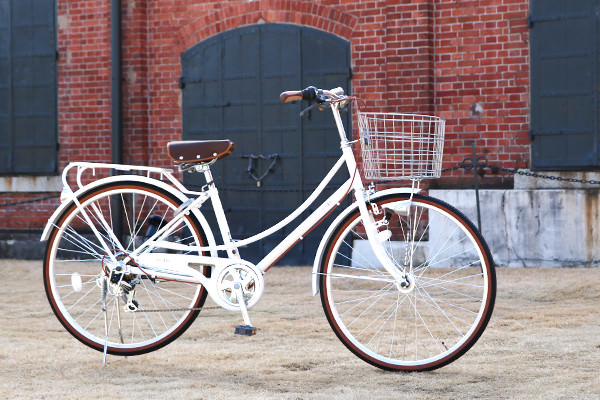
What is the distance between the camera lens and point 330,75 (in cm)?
1019

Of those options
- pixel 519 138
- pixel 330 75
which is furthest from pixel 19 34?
pixel 519 138

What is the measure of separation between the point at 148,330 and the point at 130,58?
19.3 feet

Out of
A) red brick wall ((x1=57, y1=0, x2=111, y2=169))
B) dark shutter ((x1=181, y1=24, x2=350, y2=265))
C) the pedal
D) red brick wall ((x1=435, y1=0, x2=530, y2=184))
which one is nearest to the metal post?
red brick wall ((x1=435, y1=0, x2=530, y2=184))

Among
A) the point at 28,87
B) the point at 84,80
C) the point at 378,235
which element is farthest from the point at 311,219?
the point at 28,87

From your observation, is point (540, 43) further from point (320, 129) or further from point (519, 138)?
point (320, 129)

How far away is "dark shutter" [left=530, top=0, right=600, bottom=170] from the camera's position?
9.08 m

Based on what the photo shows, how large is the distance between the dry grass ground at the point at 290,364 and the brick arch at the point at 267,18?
4062mm

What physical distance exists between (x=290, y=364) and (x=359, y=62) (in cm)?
575

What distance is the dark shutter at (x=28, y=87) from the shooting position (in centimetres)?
1143

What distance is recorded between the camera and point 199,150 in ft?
15.0

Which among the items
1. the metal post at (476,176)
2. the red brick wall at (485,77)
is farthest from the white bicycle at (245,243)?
the red brick wall at (485,77)

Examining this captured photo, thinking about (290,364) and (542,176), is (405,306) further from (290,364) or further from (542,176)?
(542,176)

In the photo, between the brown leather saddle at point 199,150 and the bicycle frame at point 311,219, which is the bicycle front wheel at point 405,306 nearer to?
the bicycle frame at point 311,219

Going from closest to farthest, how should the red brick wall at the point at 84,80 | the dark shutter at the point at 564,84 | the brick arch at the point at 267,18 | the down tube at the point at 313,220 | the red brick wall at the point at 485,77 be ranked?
1. the down tube at the point at 313,220
2. the dark shutter at the point at 564,84
3. the red brick wall at the point at 485,77
4. the brick arch at the point at 267,18
5. the red brick wall at the point at 84,80
